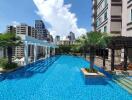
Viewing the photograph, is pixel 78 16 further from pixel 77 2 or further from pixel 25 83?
pixel 25 83

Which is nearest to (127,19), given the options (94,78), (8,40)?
(94,78)

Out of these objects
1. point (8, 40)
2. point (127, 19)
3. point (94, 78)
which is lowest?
point (94, 78)

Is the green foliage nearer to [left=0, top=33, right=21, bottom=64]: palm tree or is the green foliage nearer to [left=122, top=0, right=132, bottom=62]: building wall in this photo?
[left=0, top=33, right=21, bottom=64]: palm tree

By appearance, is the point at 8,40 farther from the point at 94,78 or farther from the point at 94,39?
the point at 94,78

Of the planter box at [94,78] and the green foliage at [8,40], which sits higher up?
the green foliage at [8,40]

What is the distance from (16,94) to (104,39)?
9055 millimetres

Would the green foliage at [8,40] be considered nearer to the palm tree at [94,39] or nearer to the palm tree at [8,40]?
the palm tree at [8,40]

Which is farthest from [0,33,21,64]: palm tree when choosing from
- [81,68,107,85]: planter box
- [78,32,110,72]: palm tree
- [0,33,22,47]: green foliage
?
[81,68,107,85]: planter box

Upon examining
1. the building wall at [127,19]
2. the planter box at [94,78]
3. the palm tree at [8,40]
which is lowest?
the planter box at [94,78]

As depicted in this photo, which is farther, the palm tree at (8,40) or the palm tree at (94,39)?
the palm tree at (8,40)

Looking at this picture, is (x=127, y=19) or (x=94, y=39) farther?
(x=127, y=19)

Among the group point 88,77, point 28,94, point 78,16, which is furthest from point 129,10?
point 78,16

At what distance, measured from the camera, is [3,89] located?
13.4m

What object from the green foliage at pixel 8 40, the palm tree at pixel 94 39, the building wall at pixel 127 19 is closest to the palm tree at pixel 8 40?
the green foliage at pixel 8 40
